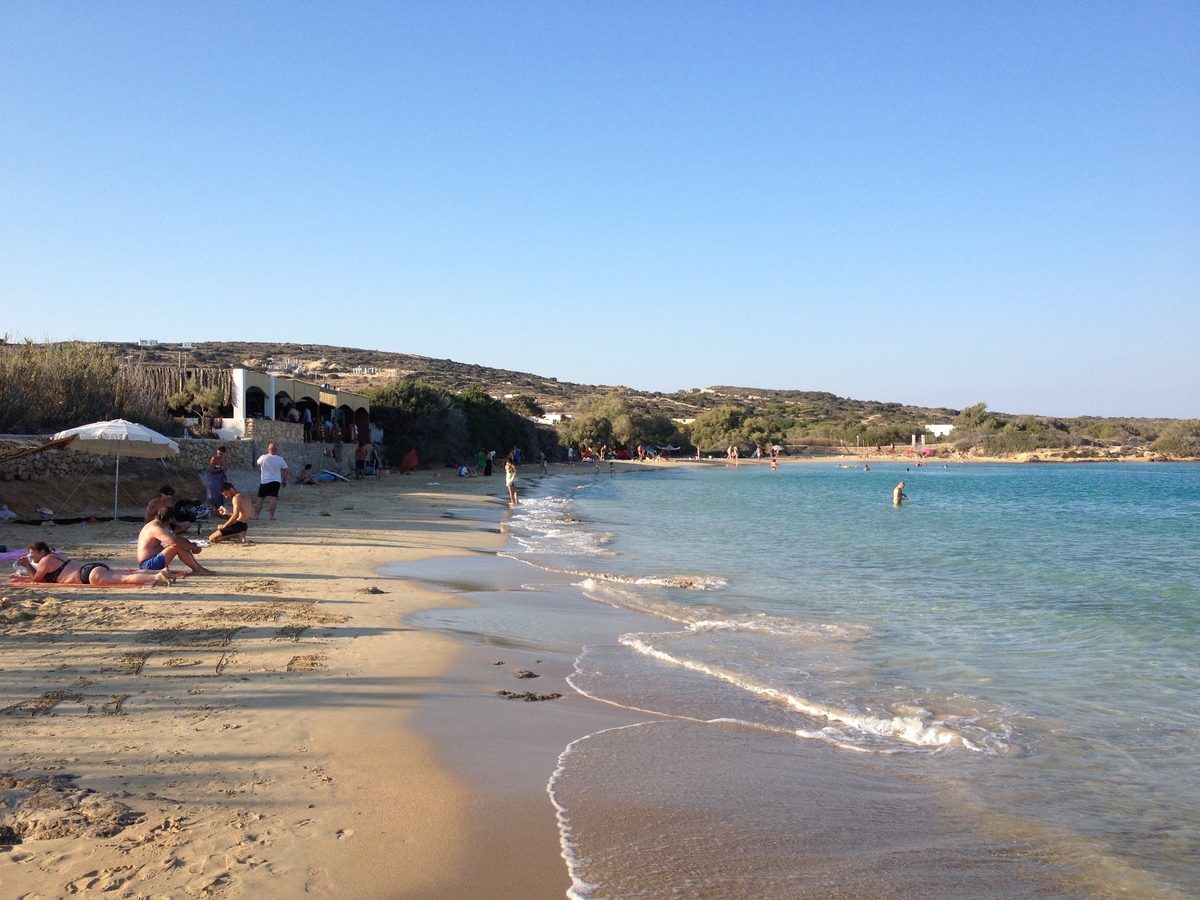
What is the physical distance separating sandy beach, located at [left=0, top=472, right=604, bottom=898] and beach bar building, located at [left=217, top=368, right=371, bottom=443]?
54.1ft

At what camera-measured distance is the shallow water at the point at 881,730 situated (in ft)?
12.5

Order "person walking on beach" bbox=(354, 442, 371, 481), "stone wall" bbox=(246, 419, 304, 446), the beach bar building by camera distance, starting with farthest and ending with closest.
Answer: "person walking on beach" bbox=(354, 442, 371, 481)
the beach bar building
"stone wall" bbox=(246, 419, 304, 446)

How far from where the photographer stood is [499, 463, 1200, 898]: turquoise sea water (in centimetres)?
384

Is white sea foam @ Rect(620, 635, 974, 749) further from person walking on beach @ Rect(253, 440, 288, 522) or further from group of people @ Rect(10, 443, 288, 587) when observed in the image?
person walking on beach @ Rect(253, 440, 288, 522)

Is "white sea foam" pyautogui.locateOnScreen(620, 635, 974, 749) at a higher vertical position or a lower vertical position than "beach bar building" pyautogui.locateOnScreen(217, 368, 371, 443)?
lower

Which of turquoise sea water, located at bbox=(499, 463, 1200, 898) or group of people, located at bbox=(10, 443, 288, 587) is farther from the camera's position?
group of people, located at bbox=(10, 443, 288, 587)

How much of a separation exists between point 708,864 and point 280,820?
5.99 feet

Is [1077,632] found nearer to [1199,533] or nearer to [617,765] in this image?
[617,765]

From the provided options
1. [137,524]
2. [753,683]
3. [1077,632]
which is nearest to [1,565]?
[137,524]

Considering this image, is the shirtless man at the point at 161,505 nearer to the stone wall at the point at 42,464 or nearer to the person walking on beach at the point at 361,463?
the stone wall at the point at 42,464

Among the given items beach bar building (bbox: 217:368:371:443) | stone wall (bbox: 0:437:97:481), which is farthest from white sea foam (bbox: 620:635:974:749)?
beach bar building (bbox: 217:368:371:443)

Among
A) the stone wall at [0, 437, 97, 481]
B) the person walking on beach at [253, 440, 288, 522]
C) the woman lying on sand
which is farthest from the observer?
the stone wall at [0, 437, 97, 481]

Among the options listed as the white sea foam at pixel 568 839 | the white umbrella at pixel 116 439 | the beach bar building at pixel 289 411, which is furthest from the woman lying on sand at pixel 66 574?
the beach bar building at pixel 289 411

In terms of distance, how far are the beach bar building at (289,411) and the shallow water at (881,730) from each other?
12.3 meters
